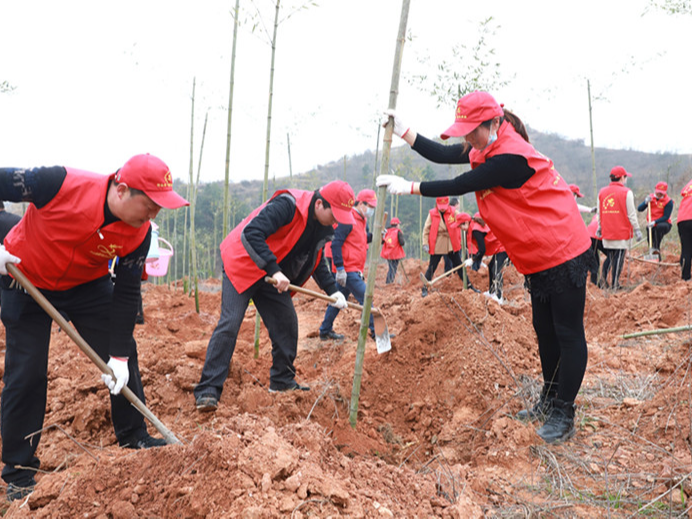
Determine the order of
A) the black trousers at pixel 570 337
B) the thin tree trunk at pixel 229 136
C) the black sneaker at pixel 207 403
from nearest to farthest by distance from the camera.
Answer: the black trousers at pixel 570 337 → the black sneaker at pixel 207 403 → the thin tree trunk at pixel 229 136

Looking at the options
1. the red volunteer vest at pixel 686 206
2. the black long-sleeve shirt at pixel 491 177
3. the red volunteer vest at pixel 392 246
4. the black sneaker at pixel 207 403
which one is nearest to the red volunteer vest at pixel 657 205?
the red volunteer vest at pixel 686 206

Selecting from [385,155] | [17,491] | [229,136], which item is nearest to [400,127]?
[385,155]

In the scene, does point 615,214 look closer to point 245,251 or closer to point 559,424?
point 559,424

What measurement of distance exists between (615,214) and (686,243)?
3.91 feet

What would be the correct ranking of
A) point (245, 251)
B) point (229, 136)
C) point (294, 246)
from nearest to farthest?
point (245, 251), point (294, 246), point (229, 136)

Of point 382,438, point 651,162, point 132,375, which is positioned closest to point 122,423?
point 132,375

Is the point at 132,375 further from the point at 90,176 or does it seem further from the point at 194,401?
the point at 90,176

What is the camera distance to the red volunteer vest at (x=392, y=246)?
32.8ft

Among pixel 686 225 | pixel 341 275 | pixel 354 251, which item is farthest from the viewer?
pixel 686 225

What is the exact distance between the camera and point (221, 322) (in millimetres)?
3172

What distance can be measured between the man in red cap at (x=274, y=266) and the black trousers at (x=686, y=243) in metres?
5.90

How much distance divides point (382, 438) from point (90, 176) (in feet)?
7.38

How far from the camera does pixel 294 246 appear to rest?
332cm

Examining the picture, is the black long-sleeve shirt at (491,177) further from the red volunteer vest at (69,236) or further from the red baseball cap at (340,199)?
the red volunteer vest at (69,236)
